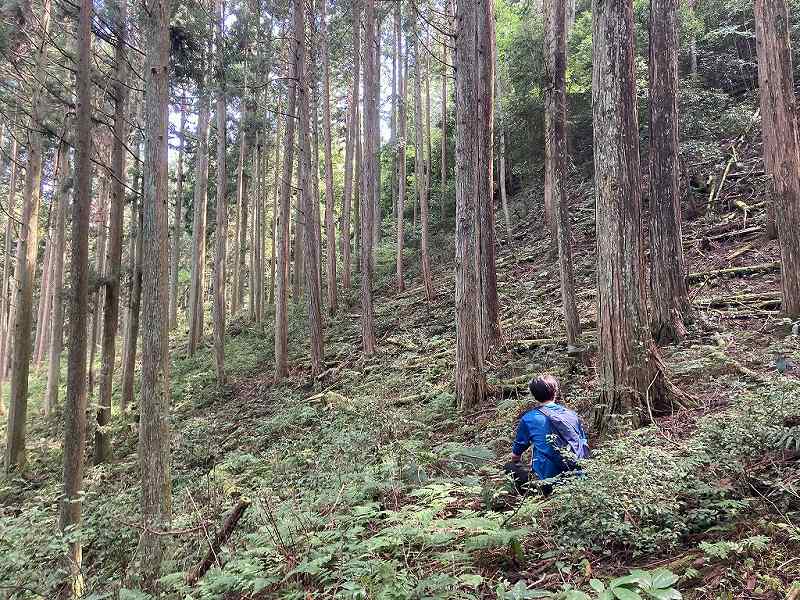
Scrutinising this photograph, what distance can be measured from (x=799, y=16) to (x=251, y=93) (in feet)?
56.2

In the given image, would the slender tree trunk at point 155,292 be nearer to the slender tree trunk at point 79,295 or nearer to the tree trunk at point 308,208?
the slender tree trunk at point 79,295

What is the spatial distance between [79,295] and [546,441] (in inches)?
239

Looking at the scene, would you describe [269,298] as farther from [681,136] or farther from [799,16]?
[799,16]

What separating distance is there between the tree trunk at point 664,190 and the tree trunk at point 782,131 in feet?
3.80

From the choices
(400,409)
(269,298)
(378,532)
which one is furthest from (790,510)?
(269,298)

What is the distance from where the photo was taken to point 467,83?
785cm

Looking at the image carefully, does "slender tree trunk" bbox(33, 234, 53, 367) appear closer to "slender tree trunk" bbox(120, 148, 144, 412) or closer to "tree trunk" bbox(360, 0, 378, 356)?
"slender tree trunk" bbox(120, 148, 144, 412)

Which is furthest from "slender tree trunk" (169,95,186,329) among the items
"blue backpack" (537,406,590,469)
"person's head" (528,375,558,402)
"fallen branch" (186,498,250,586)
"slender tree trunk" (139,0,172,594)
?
"blue backpack" (537,406,590,469)

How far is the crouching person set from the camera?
392 cm

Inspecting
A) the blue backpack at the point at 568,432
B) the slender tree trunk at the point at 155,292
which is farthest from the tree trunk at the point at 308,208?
the blue backpack at the point at 568,432

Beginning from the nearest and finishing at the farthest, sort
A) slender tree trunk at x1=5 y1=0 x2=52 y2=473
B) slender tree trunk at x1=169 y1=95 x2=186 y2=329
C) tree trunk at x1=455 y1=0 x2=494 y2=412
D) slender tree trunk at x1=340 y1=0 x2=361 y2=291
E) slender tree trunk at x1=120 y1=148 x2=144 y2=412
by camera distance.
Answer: tree trunk at x1=455 y1=0 x2=494 y2=412
slender tree trunk at x1=5 y1=0 x2=52 y2=473
slender tree trunk at x1=120 y1=148 x2=144 y2=412
slender tree trunk at x1=340 y1=0 x2=361 y2=291
slender tree trunk at x1=169 y1=95 x2=186 y2=329

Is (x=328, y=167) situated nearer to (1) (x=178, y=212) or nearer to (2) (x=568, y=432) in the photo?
(1) (x=178, y=212)

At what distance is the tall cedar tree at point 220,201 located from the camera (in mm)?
14422

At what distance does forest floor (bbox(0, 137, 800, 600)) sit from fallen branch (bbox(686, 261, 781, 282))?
Result: 0.22 feet
